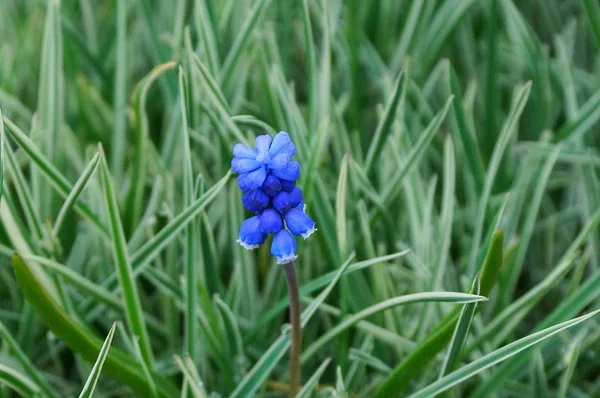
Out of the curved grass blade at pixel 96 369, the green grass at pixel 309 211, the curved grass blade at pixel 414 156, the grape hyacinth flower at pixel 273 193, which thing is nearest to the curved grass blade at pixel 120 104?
the green grass at pixel 309 211

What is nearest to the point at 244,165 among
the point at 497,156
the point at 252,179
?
the point at 252,179

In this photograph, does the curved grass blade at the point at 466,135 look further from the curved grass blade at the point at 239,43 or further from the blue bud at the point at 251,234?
the blue bud at the point at 251,234

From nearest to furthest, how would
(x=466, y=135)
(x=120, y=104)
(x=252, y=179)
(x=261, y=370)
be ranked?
1. (x=252, y=179)
2. (x=261, y=370)
3. (x=466, y=135)
4. (x=120, y=104)

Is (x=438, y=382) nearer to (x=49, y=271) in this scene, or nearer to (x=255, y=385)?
(x=255, y=385)

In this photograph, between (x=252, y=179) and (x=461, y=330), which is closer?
(x=252, y=179)

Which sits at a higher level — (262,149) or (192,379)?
(262,149)

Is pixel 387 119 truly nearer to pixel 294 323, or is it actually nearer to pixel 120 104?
pixel 294 323
